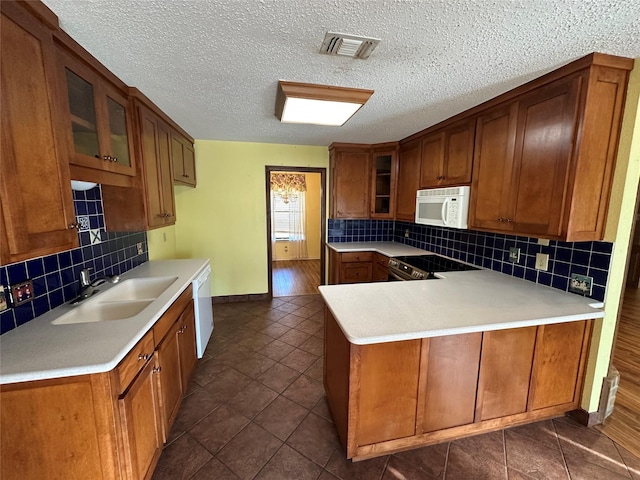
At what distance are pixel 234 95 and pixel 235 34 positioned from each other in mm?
808

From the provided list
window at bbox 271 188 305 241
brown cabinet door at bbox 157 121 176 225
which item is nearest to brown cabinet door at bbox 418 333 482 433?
brown cabinet door at bbox 157 121 176 225

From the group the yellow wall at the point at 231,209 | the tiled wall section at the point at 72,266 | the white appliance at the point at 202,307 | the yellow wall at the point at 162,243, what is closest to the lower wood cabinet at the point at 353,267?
the yellow wall at the point at 231,209

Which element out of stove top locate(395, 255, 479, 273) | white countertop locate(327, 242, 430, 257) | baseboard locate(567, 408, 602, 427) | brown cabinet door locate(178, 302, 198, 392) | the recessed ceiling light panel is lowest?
baseboard locate(567, 408, 602, 427)

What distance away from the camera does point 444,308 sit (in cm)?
158

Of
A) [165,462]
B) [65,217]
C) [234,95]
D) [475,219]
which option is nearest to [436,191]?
[475,219]

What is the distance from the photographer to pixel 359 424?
145 centimetres

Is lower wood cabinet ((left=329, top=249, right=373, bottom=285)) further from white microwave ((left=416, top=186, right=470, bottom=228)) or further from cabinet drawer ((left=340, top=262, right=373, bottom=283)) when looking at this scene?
white microwave ((left=416, top=186, right=470, bottom=228))

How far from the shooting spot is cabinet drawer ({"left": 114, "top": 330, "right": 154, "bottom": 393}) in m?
1.11

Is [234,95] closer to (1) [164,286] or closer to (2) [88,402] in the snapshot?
(1) [164,286]

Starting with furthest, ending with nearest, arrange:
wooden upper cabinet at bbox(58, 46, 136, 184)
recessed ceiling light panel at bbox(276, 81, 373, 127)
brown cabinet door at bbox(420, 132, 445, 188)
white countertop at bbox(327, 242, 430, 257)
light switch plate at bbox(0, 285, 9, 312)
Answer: white countertop at bbox(327, 242, 430, 257) → brown cabinet door at bbox(420, 132, 445, 188) → recessed ceiling light panel at bbox(276, 81, 373, 127) → wooden upper cabinet at bbox(58, 46, 136, 184) → light switch plate at bbox(0, 285, 9, 312)

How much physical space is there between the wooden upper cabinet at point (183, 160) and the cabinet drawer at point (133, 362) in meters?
1.91

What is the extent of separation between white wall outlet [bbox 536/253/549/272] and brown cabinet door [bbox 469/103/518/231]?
348mm

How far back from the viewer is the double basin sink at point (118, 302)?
1541mm

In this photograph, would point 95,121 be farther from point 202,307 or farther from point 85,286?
point 202,307
